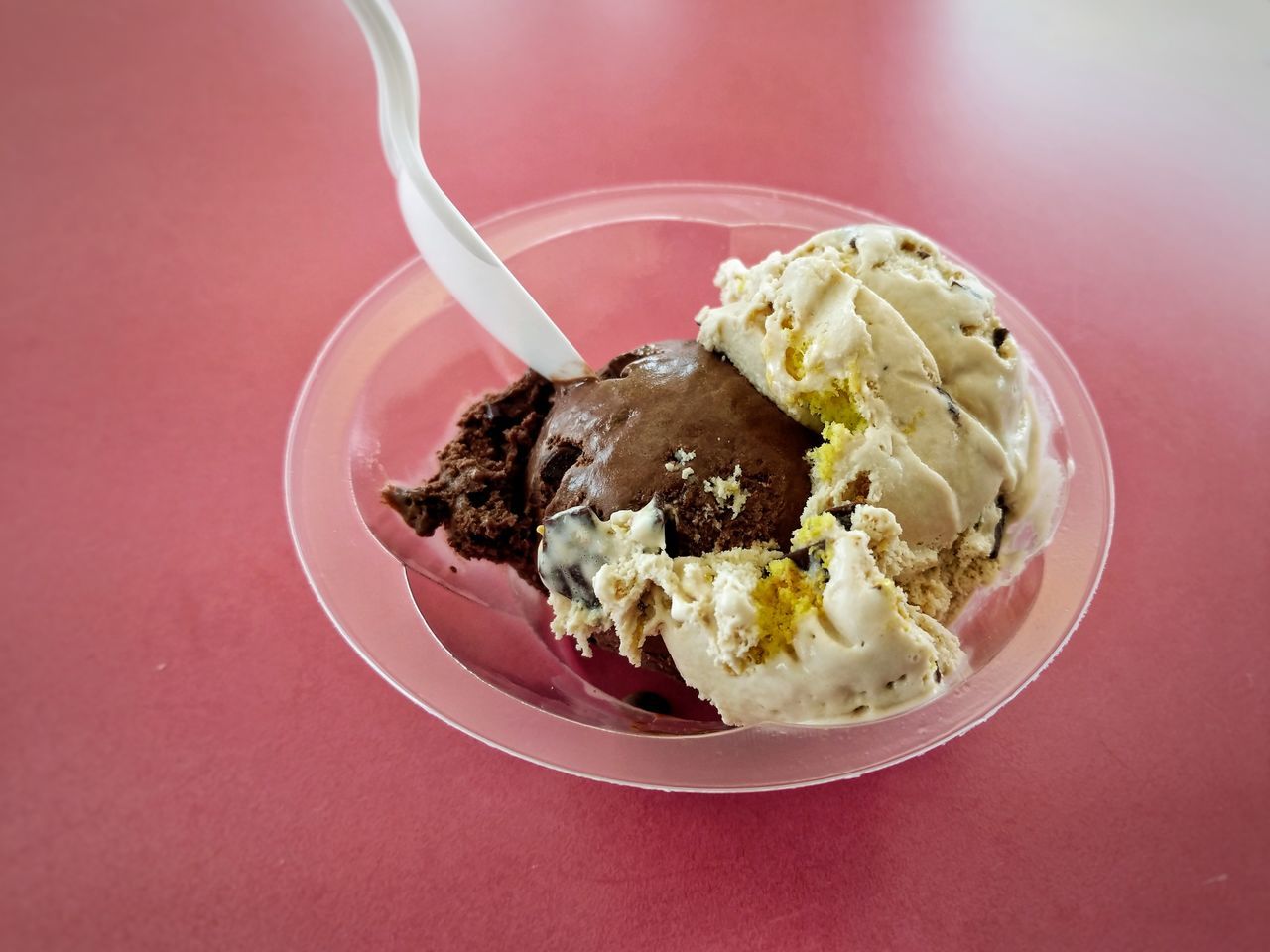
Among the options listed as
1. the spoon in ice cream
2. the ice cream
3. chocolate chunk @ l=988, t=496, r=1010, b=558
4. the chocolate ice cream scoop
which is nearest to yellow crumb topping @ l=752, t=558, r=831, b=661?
the ice cream

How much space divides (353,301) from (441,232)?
27.3 inches

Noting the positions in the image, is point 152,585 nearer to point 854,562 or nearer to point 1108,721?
→ point 854,562

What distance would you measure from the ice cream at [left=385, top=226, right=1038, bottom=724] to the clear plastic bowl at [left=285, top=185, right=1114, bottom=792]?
0.09 meters

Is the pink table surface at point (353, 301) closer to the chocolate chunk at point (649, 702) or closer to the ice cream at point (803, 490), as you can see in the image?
the chocolate chunk at point (649, 702)

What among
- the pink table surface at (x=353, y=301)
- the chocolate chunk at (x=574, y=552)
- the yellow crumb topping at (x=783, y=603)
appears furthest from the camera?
the pink table surface at (x=353, y=301)

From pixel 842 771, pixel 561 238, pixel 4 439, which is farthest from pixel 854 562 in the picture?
pixel 4 439

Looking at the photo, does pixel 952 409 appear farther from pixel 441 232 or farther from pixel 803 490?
pixel 441 232

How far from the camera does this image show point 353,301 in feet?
6.28

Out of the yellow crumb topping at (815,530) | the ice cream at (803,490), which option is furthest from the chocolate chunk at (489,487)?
the yellow crumb topping at (815,530)

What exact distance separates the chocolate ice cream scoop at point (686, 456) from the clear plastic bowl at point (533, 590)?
0.81 ft

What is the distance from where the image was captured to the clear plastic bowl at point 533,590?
1.11 meters

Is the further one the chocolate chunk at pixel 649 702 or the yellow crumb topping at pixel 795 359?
the chocolate chunk at pixel 649 702

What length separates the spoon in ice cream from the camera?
128 cm

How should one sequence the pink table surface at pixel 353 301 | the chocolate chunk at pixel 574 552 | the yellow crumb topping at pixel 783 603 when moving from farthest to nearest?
the pink table surface at pixel 353 301
the chocolate chunk at pixel 574 552
the yellow crumb topping at pixel 783 603
